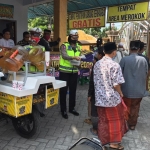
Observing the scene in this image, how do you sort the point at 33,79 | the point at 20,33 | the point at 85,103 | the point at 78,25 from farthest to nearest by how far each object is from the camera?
the point at 20,33
the point at 78,25
the point at 85,103
the point at 33,79

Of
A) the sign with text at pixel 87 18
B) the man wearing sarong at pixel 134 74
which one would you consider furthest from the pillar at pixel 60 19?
the man wearing sarong at pixel 134 74

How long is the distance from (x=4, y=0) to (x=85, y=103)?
5704mm

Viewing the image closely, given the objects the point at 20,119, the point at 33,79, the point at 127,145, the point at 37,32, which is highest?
the point at 37,32

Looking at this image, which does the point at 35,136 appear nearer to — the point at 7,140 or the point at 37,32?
the point at 7,140

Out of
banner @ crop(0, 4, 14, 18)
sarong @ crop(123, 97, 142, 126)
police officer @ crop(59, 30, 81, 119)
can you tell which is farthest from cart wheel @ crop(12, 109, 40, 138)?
banner @ crop(0, 4, 14, 18)

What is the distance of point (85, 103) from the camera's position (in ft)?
18.1

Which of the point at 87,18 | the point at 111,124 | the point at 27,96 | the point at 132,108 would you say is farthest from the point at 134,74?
the point at 87,18

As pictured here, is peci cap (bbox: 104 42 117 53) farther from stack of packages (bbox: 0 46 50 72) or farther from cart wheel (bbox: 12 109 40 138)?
cart wheel (bbox: 12 109 40 138)

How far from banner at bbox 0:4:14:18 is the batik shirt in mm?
6750

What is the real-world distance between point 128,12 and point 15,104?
17.9 feet

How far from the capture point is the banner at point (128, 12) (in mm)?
6648

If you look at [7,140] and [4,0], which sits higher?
[4,0]

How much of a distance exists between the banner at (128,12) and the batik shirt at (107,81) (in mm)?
4359

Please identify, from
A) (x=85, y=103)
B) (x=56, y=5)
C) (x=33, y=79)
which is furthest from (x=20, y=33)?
(x=33, y=79)
